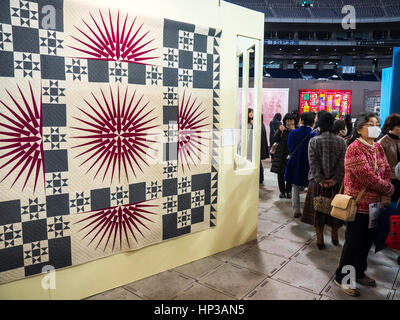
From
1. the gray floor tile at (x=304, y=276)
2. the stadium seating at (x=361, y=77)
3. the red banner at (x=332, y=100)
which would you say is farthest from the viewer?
the stadium seating at (x=361, y=77)

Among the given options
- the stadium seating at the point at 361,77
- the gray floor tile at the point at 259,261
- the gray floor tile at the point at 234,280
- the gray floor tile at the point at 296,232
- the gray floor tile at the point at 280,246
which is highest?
the stadium seating at the point at 361,77

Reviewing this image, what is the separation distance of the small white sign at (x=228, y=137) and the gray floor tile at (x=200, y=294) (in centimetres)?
122

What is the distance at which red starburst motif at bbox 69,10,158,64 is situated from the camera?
209 cm

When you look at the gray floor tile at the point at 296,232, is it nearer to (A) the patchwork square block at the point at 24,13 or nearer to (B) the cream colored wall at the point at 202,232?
(B) the cream colored wall at the point at 202,232

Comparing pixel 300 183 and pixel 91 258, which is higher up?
pixel 300 183

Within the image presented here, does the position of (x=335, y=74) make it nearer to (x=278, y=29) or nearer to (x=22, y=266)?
(x=278, y=29)

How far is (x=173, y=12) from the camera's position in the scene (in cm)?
247

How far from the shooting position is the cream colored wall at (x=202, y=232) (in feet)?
7.18

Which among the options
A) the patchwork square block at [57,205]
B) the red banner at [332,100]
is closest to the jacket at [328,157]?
the patchwork square block at [57,205]

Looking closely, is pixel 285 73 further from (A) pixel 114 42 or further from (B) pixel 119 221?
(B) pixel 119 221

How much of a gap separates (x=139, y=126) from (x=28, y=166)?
0.78 m

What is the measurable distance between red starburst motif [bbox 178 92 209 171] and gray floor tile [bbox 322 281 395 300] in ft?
4.68

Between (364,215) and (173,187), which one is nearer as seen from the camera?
(364,215)
